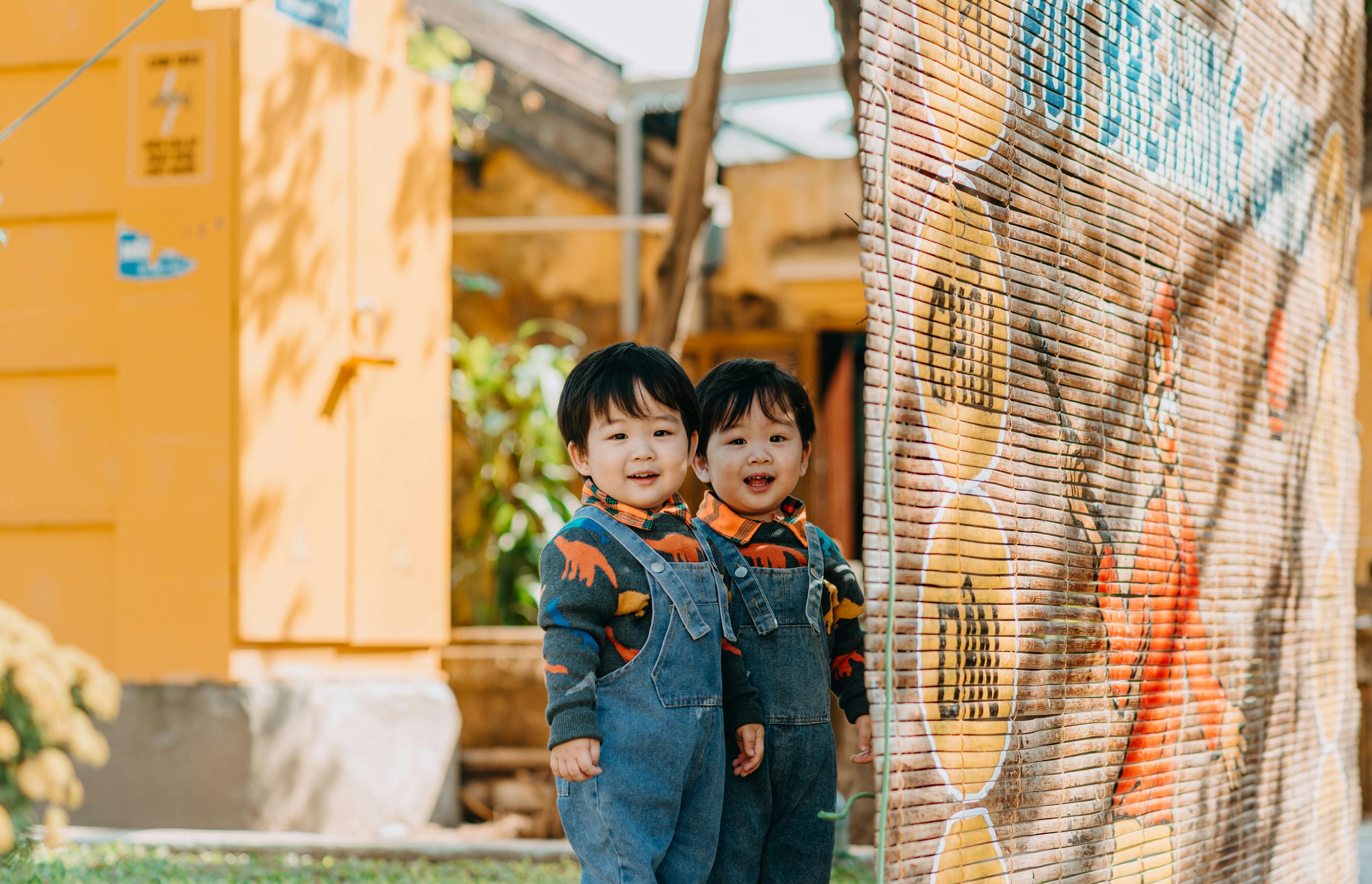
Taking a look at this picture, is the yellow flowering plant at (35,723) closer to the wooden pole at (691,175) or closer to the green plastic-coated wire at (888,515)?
the green plastic-coated wire at (888,515)

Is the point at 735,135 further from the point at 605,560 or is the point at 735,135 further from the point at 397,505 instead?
the point at 605,560

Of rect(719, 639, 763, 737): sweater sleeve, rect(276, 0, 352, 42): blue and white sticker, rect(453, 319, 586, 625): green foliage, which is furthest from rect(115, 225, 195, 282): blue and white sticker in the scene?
rect(719, 639, 763, 737): sweater sleeve

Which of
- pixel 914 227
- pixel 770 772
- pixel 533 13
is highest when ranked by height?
pixel 533 13

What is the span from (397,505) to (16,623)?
2.58m

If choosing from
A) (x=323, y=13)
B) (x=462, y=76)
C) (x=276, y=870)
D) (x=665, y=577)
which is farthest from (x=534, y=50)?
(x=665, y=577)

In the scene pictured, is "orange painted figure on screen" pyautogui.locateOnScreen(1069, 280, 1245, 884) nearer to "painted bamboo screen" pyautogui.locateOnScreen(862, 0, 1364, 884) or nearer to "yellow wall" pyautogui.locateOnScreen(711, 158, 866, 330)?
"painted bamboo screen" pyautogui.locateOnScreen(862, 0, 1364, 884)

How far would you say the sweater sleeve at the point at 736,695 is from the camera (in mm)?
2492

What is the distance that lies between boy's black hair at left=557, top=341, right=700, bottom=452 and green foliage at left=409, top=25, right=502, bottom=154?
668 centimetres

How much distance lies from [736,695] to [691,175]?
2837 millimetres

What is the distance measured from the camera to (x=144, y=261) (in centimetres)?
527

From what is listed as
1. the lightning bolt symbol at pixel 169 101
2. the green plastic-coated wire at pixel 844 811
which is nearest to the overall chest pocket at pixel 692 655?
the green plastic-coated wire at pixel 844 811

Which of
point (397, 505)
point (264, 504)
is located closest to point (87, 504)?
point (264, 504)

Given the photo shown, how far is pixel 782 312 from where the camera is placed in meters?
8.98

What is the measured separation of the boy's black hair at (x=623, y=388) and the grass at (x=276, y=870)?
2251 mm
